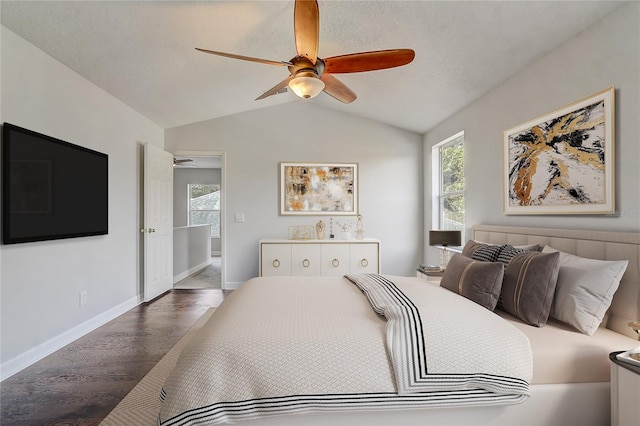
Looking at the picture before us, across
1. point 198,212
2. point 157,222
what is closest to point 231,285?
point 157,222

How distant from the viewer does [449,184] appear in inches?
176

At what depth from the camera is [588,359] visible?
5.04ft

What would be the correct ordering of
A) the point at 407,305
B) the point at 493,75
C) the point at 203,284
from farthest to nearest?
the point at 203,284
the point at 493,75
the point at 407,305

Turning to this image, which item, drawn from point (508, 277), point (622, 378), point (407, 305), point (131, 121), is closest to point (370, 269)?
point (508, 277)

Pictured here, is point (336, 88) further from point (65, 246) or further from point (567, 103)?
point (65, 246)

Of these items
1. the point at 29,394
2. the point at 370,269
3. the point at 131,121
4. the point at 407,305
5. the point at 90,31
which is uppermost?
the point at 90,31

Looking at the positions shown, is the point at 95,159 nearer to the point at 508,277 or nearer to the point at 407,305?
the point at 407,305

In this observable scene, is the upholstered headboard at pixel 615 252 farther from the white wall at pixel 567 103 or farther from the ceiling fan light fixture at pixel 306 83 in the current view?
the ceiling fan light fixture at pixel 306 83

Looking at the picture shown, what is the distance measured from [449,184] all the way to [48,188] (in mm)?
4314

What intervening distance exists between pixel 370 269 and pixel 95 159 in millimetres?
3401

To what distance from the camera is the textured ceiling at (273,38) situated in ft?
7.23

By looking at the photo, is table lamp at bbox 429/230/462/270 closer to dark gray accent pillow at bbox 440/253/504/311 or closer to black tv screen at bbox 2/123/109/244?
dark gray accent pillow at bbox 440/253/504/311

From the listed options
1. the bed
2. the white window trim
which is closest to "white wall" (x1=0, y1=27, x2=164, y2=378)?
the bed

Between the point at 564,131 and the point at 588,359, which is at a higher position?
the point at 564,131
